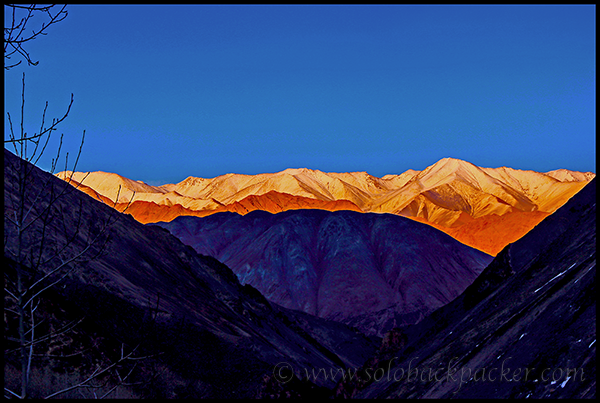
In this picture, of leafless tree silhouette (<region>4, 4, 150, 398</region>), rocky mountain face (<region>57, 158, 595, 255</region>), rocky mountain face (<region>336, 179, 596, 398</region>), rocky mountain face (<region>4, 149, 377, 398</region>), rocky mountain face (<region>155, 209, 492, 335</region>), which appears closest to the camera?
leafless tree silhouette (<region>4, 4, 150, 398</region>)

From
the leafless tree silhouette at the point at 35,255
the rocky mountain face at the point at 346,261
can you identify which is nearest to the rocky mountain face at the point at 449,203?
the rocky mountain face at the point at 346,261

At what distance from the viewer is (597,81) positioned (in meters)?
6.58

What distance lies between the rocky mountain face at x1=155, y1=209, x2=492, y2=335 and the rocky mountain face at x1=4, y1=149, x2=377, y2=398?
33834 millimetres

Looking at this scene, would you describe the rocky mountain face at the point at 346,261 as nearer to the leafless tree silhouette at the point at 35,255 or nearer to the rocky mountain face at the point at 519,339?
the rocky mountain face at the point at 519,339

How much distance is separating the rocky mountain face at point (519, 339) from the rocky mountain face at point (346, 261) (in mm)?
34738

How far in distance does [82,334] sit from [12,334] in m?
2.61

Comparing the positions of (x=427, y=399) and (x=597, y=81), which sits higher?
(x=597, y=81)

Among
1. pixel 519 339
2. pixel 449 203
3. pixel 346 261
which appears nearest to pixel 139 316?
pixel 519 339

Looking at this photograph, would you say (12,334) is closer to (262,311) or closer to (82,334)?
(82,334)

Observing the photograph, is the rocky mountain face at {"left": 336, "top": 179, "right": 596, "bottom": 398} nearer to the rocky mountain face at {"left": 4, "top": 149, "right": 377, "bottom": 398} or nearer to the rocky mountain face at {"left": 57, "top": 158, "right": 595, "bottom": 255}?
the rocky mountain face at {"left": 4, "top": 149, "right": 377, "bottom": 398}

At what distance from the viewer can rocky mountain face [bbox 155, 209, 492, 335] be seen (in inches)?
2788

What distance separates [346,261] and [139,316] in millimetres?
60859

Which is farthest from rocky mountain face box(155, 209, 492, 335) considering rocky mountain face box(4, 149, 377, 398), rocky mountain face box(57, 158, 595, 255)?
rocky mountain face box(4, 149, 377, 398)

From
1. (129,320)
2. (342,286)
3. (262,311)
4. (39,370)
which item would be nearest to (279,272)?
(342,286)
